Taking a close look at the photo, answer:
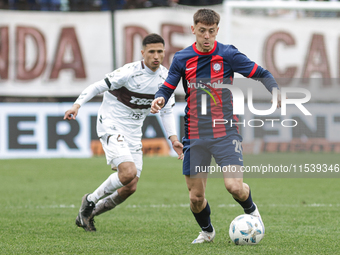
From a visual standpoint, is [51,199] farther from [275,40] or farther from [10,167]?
[275,40]

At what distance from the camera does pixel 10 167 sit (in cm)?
1584

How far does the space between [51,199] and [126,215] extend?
2.24 meters

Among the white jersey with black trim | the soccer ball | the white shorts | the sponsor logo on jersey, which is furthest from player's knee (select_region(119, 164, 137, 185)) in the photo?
the sponsor logo on jersey

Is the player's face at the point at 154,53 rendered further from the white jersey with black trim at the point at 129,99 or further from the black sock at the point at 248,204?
the black sock at the point at 248,204

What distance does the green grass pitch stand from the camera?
5000 millimetres

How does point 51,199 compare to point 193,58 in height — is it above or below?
below

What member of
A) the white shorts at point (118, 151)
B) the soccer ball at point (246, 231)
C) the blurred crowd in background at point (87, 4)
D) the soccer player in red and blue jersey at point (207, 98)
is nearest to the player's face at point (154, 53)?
the white shorts at point (118, 151)

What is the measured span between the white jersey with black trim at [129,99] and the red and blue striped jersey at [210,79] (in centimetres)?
128

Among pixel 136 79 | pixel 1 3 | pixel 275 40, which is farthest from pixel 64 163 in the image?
pixel 136 79

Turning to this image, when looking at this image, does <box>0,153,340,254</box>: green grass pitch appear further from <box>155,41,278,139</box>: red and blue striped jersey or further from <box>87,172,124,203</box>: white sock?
<box>155,41,278,139</box>: red and blue striped jersey

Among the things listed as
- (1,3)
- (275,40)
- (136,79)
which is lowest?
(136,79)

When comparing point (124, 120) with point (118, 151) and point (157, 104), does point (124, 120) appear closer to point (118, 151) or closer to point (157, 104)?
point (118, 151)

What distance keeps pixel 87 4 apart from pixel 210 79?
64.6 ft

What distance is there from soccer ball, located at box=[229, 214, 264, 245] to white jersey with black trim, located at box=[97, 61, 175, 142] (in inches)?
77.0
